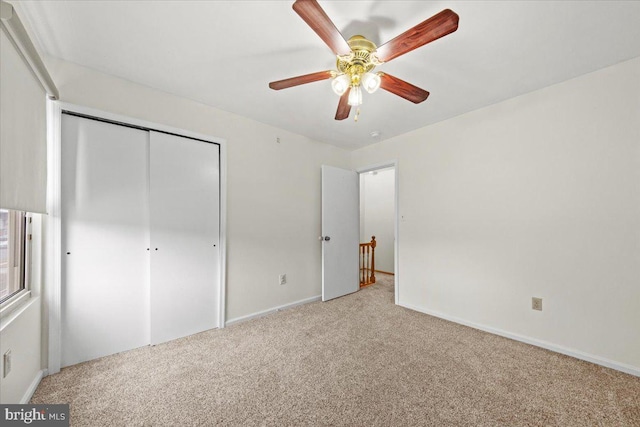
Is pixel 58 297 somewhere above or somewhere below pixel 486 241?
below

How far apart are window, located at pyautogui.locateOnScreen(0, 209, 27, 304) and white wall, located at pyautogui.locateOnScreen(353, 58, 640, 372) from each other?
3.65 m

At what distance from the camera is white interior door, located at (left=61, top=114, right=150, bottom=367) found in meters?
1.93

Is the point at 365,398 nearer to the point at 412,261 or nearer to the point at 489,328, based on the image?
the point at 489,328

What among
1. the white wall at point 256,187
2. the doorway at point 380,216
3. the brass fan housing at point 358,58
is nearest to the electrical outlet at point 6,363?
the white wall at point 256,187

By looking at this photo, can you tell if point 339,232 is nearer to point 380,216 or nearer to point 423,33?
point 380,216

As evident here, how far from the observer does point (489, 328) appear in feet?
8.38

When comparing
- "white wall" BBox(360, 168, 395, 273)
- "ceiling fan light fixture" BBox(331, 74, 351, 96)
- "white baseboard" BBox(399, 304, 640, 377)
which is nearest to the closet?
"ceiling fan light fixture" BBox(331, 74, 351, 96)

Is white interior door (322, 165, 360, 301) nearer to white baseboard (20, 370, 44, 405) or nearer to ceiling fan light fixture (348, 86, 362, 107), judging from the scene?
ceiling fan light fixture (348, 86, 362, 107)

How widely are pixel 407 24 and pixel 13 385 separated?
3.14 metres

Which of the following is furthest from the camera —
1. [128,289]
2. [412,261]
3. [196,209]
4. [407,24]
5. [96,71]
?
[412,261]

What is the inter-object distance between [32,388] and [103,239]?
1.04m

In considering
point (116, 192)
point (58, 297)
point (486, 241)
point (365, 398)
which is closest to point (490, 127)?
point (486, 241)

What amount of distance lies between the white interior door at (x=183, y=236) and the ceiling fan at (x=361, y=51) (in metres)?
1.37

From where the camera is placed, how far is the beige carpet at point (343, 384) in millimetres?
1446
